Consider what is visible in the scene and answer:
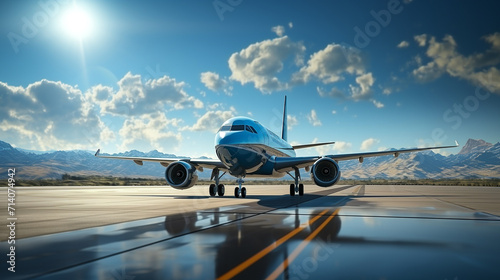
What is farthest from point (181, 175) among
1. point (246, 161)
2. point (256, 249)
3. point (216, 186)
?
point (256, 249)

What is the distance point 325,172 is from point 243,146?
513 centimetres

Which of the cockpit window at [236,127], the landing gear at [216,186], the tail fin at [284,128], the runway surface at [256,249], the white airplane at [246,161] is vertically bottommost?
the runway surface at [256,249]

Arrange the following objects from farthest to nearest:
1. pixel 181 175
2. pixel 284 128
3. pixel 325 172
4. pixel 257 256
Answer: pixel 284 128 → pixel 181 175 → pixel 325 172 → pixel 257 256

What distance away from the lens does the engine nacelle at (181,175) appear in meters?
21.5

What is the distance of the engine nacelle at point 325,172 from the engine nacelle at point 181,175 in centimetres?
730

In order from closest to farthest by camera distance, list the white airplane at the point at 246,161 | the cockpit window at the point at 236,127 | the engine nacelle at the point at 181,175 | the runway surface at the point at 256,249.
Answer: the runway surface at the point at 256,249 → the white airplane at the point at 246,161 → the cockpit window at the point at 236,127 → the engine nacelle at the point at 181,175

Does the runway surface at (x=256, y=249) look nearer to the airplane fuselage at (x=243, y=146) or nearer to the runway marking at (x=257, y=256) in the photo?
the runway marking at (x=257, y=256)

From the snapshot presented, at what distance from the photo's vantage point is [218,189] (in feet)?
79.7

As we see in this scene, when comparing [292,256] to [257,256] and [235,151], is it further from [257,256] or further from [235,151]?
[235,151]

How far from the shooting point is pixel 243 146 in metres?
19.9

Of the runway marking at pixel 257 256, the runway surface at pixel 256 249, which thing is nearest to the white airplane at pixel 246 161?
the runway surface at pixel 256 249

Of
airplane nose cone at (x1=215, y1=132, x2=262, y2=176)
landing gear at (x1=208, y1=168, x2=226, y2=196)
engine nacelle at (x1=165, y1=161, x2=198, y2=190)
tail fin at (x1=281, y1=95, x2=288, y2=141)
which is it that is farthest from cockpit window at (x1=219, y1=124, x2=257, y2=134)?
tail fin at (x1=281, y1=95, x2=288, y2=141)

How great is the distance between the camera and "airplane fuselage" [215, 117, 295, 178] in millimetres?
19828

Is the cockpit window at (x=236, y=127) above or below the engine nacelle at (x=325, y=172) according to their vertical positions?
above
